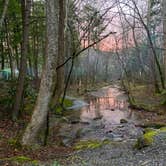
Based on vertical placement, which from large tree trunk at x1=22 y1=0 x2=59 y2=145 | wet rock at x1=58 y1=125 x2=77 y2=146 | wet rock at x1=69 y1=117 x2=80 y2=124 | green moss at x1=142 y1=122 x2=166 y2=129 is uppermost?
large tree trunk at x1=22 y1=0 x2=59 y2=145

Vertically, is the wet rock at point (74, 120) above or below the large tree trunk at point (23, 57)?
below

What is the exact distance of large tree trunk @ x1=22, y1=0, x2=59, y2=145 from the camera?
10414mm

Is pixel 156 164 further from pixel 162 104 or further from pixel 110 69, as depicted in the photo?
pixel 110 69

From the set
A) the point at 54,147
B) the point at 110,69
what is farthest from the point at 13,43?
the point at 110,69

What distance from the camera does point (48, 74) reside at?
10.4 metres

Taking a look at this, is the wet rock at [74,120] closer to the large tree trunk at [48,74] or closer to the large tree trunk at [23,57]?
the large tree trunk at [23,57]

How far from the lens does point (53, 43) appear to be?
410 inches

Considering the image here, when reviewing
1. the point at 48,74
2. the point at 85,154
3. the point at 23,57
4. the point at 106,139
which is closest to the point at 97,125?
the point at 106,139

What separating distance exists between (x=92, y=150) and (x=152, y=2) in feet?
70.0

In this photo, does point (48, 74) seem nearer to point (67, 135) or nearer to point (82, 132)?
point (67, 135)

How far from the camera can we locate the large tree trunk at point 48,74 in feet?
34.2

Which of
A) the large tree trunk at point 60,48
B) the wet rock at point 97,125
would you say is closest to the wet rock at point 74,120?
the wet rock at point 97,125

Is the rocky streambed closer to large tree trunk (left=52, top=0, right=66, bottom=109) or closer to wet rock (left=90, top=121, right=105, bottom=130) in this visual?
wet rock (left=90, top=121, right=105, bottom=130)

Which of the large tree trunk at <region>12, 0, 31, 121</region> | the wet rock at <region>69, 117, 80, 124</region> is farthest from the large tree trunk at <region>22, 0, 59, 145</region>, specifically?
the wet rock at <region>69, 117, 80, 124</region>
